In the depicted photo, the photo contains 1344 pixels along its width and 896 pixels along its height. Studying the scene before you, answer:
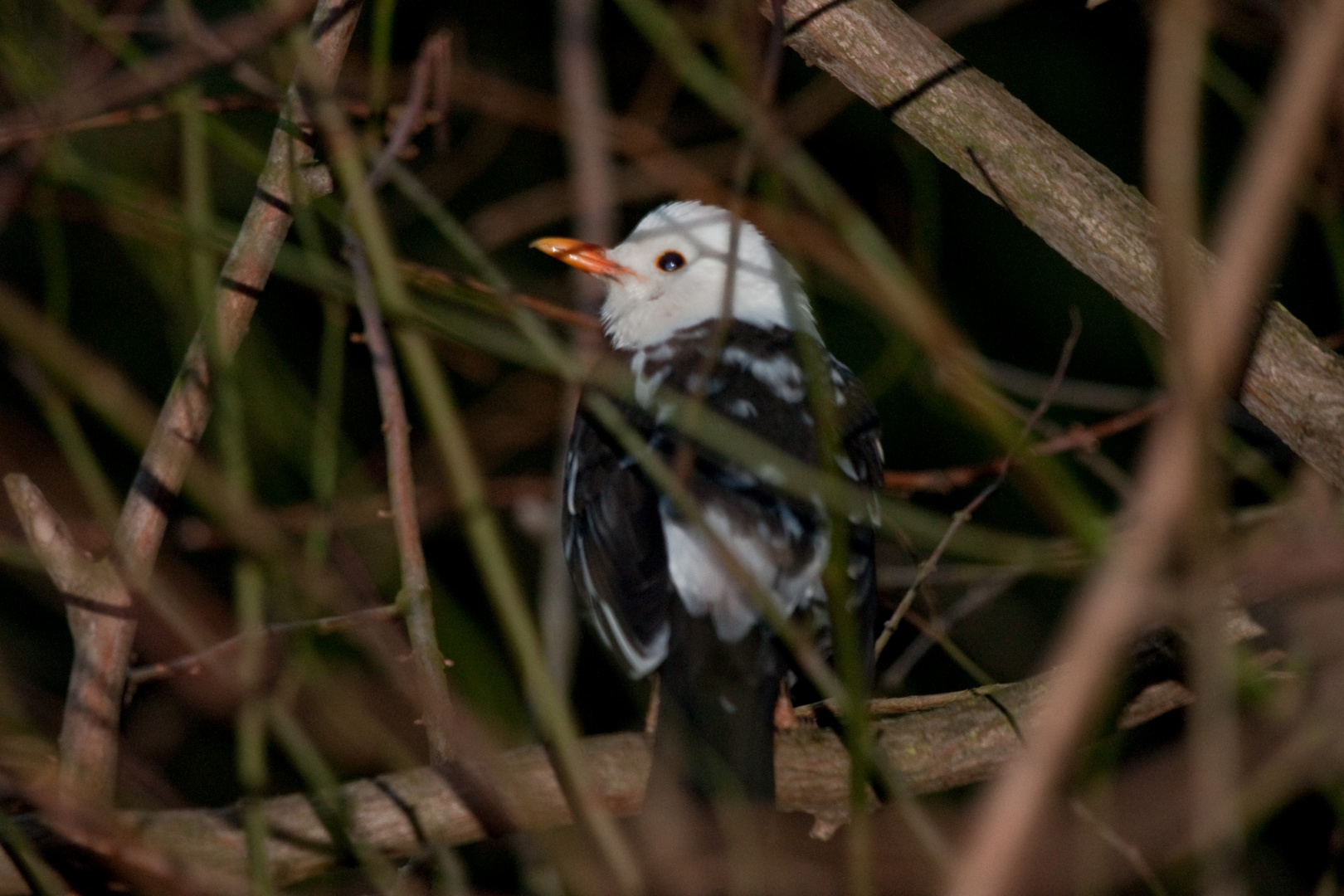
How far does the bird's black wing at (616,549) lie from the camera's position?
320 centimetres

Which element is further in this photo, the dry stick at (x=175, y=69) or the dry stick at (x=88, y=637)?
the dry stick at (x=88, y=637)

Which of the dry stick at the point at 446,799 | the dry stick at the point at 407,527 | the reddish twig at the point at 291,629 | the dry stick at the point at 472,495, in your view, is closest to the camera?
the dry stick at the point at 472,495

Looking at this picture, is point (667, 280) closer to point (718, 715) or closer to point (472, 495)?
point (718, 715)

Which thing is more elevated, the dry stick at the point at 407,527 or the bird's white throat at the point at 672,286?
the bird's white throat at the point at 672,286

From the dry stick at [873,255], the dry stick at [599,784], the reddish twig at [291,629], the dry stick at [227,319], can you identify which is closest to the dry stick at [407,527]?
the reddish twig at [291,629]

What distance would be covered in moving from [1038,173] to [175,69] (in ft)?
5.31

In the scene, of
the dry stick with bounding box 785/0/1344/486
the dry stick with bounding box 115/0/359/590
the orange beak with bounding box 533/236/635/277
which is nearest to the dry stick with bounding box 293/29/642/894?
the dry stick with bounding box 115/0/359/590

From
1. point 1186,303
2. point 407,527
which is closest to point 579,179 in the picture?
point 407,527

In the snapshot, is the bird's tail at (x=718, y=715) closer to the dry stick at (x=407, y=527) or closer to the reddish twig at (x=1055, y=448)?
the dry stick at (x=407, y=527)

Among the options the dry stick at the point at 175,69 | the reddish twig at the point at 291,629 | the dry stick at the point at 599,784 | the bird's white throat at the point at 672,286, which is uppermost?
the dry stick at the point at 175,69

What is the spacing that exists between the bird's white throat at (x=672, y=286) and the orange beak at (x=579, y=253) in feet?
0.14

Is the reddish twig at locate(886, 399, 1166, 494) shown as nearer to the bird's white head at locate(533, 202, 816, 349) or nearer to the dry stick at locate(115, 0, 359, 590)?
the bird's white head at locate(533, 202, 816, 349)

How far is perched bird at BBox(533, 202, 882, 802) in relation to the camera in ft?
9.51

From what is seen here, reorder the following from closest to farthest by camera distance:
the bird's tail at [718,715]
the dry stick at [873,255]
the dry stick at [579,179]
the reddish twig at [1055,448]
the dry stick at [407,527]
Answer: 1. the dry stick at [873,255]
2. the dry stick at [407,527]
3. the bird's tail at [718,715]
4. the dry stick at [579,179]
5. the reddish twig at [1055,448]
